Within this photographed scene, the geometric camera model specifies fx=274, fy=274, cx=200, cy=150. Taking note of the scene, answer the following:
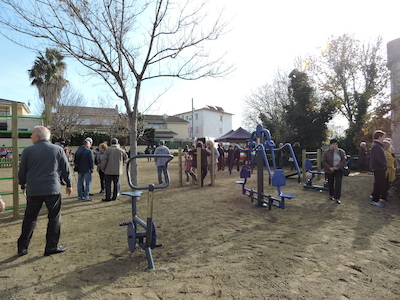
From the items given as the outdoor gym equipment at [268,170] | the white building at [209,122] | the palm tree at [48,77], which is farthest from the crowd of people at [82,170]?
the white building at [209,122]

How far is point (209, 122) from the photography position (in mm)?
65625

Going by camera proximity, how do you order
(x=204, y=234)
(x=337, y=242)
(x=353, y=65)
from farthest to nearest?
(x=353, y=65) < (x=204, y=234) < (x=337, y=242)

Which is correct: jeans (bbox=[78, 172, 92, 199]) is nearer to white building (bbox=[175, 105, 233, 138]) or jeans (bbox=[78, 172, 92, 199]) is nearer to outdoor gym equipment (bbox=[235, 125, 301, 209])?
outdoor gym equipment (bbox=[235, 125, 301, 209])

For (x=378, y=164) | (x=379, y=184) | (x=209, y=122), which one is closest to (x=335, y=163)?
(x=378, y=164)

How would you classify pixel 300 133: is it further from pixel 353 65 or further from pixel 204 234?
pixel 204 234

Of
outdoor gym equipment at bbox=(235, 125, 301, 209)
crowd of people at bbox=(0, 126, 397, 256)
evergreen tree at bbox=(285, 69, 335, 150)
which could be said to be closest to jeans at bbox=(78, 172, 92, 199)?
crowd of people at bbox=(0, 126, 397, 256)

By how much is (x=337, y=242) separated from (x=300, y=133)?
17.8m

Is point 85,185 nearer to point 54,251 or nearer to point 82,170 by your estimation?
point 82,170

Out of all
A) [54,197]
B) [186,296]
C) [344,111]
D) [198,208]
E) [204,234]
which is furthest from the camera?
[344,111]

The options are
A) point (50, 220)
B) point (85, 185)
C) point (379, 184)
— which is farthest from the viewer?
point (85, 185)

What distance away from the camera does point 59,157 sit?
3842 millimetres

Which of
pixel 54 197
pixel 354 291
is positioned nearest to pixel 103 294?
pixel 54 197

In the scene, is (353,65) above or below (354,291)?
above

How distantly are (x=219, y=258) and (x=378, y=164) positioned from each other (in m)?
4.96
